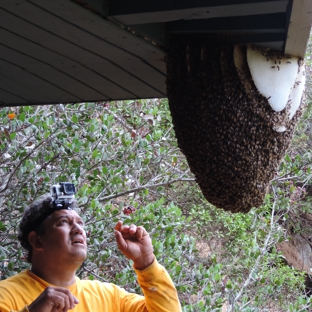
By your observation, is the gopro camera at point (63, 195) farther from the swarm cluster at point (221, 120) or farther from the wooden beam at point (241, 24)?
the wooden beam at point (241, 24)

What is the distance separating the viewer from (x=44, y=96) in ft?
8.17

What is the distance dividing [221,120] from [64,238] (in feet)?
2.87

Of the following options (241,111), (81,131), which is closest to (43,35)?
(241,111)

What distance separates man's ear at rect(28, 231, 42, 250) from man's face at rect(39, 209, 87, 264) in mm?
19

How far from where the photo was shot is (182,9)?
1477 millimetres

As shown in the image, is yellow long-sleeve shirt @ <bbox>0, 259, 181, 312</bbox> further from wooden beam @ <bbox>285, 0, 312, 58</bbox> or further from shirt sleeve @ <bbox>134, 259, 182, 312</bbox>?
wooden beam @ <bbox>285, 0, 312, 58</bbox>

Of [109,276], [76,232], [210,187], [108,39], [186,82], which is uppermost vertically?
[108,39]

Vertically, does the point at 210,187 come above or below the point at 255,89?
below

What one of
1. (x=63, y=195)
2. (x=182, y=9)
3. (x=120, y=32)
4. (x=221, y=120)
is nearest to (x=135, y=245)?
(x=63, y=195)

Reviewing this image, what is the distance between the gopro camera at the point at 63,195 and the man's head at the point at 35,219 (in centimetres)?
3

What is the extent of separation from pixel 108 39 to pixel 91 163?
2.07m

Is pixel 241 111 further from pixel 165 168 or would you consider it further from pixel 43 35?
pixel 165 168

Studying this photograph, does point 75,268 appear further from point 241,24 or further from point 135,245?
point 241,24

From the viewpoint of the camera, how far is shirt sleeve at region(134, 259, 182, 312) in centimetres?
205
